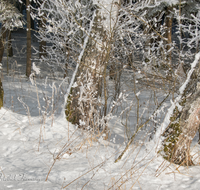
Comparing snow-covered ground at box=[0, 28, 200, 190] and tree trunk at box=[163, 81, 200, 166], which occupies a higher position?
tree trunk at box=[163, 81, 200, 166]

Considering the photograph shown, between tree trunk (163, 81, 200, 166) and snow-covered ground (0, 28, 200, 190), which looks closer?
snow-covered ground (0, 28, 200, 190)

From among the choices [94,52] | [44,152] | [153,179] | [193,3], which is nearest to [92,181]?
[153,179]

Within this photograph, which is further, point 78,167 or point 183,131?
point 183,131

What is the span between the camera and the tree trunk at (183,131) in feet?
7.95

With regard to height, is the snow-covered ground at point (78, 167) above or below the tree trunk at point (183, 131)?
below

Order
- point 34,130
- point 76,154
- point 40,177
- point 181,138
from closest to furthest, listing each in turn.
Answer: point 40,177, point 181,138, point 76,154, point 34,130

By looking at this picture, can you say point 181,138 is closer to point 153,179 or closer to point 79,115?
point 153,179

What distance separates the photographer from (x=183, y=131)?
97.7 inches

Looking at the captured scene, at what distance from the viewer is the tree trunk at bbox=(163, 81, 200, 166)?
95.3 inches

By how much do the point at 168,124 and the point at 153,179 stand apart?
0.72 m

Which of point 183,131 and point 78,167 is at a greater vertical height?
point 183,131

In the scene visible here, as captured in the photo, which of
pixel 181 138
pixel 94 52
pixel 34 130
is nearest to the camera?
pixel 181 138

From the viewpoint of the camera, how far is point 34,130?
325cm

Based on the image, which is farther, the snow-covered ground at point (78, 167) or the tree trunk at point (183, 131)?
the tree trunk at point (183, 131)
